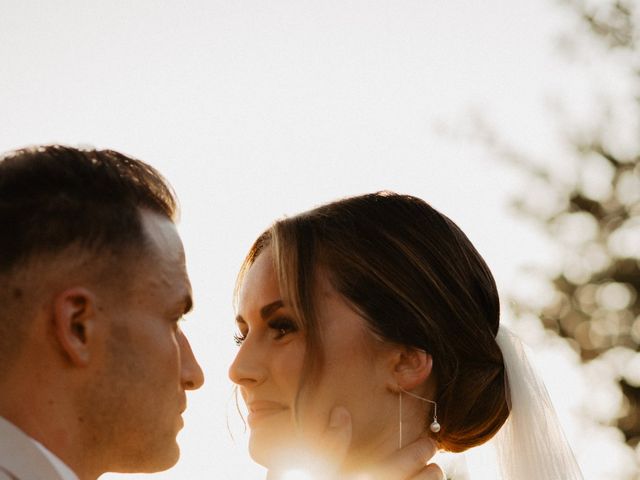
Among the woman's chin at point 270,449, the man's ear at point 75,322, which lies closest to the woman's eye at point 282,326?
the woman's chin at point 270,449

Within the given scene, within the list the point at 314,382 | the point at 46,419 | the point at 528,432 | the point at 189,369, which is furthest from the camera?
Result: the point at 528,432

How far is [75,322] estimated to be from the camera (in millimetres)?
3309

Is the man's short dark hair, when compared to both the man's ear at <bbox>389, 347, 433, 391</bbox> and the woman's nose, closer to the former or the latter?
the woman's nose

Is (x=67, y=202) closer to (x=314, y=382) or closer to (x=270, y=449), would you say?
(x=314, y=382)

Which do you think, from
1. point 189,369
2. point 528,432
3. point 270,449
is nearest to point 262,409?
point 270,449

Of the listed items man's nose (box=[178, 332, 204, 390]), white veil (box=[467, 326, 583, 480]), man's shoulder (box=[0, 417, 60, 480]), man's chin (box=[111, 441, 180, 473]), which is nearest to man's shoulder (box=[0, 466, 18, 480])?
man's shoulder (box=[0, 417, 60, 480])

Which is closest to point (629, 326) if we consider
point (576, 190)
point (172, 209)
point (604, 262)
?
point (604, 262)

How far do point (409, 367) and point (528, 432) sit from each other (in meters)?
0.86

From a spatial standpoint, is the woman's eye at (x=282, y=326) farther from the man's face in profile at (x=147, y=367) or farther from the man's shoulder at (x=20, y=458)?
the man's shoulder at (x=20, y=458)

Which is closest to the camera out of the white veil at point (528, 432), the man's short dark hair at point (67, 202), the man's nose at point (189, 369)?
the man's short dark hair at point (67, 202)

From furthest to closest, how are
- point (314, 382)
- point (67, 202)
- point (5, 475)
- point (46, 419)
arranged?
point (314, 382) < point (67, 202) < point (46, 419) < point (5, 475)

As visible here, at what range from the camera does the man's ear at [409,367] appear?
536cm

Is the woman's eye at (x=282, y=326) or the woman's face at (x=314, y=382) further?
the woman's eye at (x=282, y=326)

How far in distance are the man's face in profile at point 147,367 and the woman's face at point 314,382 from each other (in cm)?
158
